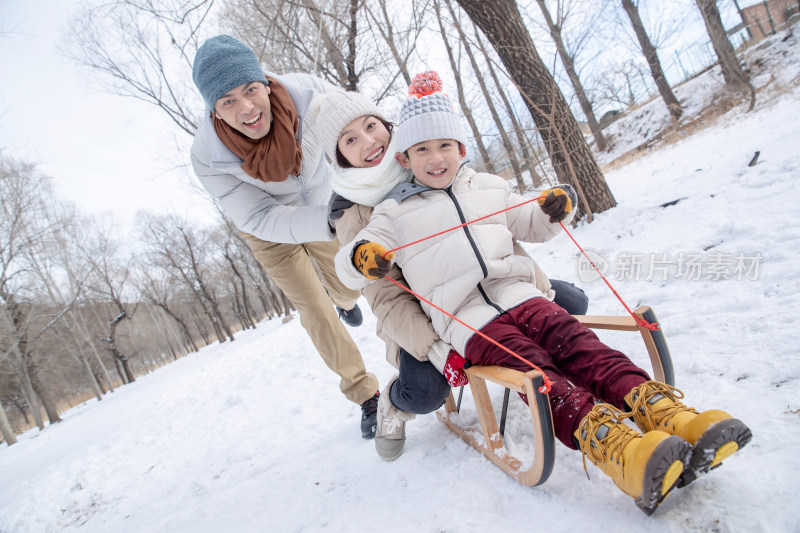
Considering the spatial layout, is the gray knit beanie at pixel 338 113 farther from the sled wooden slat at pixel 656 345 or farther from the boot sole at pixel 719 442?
the boot sole at pixel 719 442

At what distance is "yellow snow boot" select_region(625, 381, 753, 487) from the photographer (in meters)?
0.95

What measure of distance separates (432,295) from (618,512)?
99cm

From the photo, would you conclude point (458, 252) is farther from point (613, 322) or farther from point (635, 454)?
point (635, 454)

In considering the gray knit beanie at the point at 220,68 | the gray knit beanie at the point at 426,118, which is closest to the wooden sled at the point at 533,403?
the gray knit beanie at the point at 426,118

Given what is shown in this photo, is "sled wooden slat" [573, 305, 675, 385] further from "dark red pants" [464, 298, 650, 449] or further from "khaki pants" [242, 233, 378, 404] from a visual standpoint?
"khaki pants" [242, 233, 378, 404]

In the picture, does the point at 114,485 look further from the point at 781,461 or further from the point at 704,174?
the point at 704,174

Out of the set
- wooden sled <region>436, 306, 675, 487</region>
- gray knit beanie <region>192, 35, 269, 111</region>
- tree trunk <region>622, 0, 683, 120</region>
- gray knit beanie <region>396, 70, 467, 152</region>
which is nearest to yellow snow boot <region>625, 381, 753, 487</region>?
wooden sled <region>436, 306, 675, 487</region>

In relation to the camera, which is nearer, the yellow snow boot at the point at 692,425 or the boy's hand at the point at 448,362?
the yellow snow boot at the point at 692,425

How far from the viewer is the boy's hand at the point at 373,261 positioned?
1539 millimetres

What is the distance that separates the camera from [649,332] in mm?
1445

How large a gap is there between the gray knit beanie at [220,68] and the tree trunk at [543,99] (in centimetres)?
328

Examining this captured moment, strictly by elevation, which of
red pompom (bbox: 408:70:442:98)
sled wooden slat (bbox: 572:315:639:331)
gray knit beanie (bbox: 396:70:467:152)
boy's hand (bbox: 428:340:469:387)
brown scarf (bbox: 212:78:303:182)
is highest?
brown scarf (bbox: 212:78:303:182)

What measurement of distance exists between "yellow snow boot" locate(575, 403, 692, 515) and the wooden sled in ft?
0.37

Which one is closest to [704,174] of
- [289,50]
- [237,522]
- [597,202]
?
[597,202]
